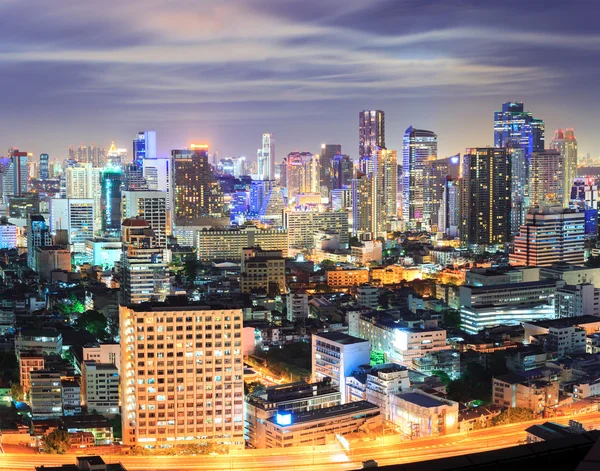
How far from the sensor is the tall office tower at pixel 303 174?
33.0 meters

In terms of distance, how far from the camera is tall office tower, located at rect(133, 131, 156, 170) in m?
31.5

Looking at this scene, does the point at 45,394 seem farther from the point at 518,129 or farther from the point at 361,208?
the point at 518,129

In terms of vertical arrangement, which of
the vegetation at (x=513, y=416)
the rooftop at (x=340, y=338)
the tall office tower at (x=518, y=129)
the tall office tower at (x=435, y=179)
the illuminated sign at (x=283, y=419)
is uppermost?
the tall office tower at (x=518, y=129)

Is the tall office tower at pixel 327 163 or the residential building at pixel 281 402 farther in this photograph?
the tall office tower at pixel 327 163

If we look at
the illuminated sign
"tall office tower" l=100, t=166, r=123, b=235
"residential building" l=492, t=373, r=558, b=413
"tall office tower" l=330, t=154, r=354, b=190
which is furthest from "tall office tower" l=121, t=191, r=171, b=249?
"tall office tower" l=330, t=154, r=354, b=190

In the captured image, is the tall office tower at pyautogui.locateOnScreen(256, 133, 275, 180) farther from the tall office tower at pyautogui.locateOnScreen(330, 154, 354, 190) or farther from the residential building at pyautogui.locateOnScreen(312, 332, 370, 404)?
the residential building at pyautogui.locateOnScreen(312, 332, 370, 404)

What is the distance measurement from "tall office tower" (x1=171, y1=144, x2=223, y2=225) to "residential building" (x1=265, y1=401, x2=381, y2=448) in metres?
18.9

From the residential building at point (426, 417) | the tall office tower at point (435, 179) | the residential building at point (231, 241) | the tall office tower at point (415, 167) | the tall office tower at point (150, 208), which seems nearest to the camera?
the residential building at point (426, 417)

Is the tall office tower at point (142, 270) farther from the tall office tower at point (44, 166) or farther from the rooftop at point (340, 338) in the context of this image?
the tall office tower at point (44, 166)

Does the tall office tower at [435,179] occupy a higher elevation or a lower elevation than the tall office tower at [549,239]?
higher

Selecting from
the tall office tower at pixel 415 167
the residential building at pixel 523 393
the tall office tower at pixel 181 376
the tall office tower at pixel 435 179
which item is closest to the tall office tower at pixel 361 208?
the tall office tower at pixel 415 167

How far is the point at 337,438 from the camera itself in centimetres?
764

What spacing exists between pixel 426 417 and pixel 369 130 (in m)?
24.4

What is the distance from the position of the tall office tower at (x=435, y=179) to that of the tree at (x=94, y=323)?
16802 millimetres
